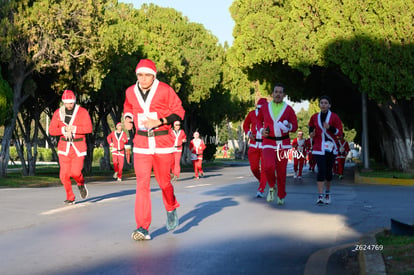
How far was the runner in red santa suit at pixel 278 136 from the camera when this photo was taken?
1341 cm

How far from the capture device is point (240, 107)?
6288 centimetres

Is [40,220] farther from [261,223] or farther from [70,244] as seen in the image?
[261,223]

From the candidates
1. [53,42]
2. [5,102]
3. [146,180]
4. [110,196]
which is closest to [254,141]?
[110,196]

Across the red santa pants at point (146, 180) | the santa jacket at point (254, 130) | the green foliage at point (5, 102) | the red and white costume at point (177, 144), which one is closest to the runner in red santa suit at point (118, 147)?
the red and white costume at point (177, 144)

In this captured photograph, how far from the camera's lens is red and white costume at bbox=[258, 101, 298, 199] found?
13414 millimetres

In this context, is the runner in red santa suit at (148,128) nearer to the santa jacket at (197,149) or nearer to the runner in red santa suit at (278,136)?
the runner in red santa suit at (278,136)

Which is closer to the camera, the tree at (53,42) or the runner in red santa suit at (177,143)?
the tree at (53,42)

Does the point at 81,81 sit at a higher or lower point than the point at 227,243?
higher

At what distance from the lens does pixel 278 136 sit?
13.5 meters

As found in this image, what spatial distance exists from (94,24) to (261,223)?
1635cm

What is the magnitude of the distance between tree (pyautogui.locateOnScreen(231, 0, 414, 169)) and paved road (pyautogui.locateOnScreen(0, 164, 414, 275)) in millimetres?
9628

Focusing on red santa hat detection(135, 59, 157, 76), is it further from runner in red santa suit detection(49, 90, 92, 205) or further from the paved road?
runner in red santa suit detection(49, 90, 92, 205)

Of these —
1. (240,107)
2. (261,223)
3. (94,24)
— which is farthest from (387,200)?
(240,107)

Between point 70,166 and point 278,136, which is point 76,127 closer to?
point 70,166
